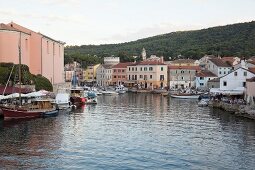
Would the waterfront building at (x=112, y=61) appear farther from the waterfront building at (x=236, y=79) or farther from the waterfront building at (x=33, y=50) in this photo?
the waterfront building at (x=236, y=79)

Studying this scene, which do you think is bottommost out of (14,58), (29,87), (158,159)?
(158,159)

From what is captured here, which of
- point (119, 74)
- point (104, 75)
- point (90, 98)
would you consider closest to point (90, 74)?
point (104, 75)

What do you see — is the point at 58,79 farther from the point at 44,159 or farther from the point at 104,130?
the point at 44,159

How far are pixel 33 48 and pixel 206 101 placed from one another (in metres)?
27.7

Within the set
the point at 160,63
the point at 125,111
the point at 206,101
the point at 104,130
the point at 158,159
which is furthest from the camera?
the point at 160,63

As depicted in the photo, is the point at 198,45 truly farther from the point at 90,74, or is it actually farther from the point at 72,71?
the point at 72,71

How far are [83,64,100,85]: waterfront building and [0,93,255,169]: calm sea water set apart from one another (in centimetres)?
7983

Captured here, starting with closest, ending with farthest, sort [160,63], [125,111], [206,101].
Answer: [125,111], [206,101], [160,63]

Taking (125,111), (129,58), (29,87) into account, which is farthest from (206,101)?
(129,58)

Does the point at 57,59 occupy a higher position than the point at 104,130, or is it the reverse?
the point at 57,59

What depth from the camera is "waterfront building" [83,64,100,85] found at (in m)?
123

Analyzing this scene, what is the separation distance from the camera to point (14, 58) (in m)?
60.2

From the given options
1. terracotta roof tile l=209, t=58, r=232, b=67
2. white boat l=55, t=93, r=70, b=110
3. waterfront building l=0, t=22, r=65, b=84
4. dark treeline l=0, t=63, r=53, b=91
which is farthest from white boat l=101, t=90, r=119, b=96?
white boat l=55, t=93, r=70, b=110

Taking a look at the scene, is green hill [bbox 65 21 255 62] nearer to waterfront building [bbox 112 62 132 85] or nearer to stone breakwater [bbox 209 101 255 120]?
waterfront building [bbox 112 62 132 85]
